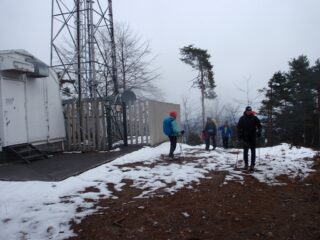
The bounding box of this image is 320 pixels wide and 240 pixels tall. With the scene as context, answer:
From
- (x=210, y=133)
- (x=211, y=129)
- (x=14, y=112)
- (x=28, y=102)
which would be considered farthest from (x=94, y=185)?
(x=211, y=129)

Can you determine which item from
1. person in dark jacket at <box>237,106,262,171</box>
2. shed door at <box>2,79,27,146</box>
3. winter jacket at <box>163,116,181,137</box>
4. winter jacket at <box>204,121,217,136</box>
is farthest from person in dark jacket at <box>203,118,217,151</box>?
shed door at <box>2,79,27,146</box>

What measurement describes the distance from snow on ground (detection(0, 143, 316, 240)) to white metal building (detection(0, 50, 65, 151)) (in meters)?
3.50

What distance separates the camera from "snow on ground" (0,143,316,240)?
5.40 m

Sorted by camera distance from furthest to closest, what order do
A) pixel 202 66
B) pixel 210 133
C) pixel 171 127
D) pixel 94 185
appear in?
pixel 202 66 → pixel 210 133 → pixel 171 127 → pixel 94 185

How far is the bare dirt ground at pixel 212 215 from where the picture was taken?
4.96 metres

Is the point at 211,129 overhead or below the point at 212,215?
overhead

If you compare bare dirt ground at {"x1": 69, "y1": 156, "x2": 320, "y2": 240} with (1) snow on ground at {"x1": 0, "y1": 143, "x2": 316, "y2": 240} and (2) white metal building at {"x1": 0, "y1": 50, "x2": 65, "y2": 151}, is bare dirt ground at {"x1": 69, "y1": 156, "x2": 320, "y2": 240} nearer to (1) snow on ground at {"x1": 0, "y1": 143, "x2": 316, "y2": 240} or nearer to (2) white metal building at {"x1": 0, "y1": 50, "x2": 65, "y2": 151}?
(1) snow on ground at {"x1": 0, "y1": 143, "x2": 316, "y2": 240}

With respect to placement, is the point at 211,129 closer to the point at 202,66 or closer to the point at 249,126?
the point at 249,126

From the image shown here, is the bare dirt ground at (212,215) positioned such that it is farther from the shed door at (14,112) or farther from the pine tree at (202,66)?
the pine tree at (202,66)

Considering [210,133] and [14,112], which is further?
[210,133]

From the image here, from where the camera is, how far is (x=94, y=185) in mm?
7594

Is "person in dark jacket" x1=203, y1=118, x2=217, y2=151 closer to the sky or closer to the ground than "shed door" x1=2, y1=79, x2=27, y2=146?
closer to the ground

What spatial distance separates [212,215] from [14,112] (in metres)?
8.21

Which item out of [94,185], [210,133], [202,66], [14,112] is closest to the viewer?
[94,185]
